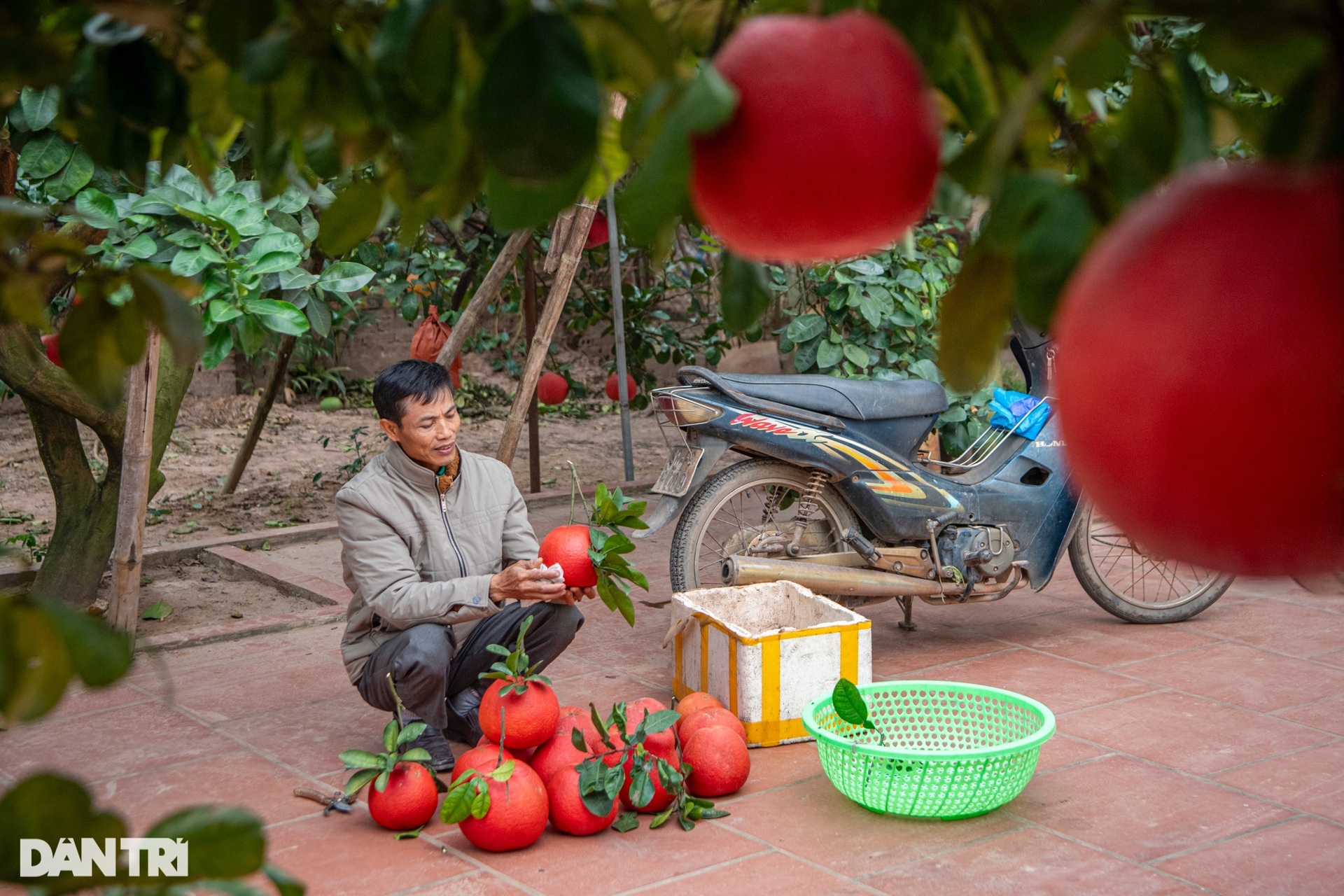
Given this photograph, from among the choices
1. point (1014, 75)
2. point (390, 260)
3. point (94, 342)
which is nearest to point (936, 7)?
point (1014, 75)

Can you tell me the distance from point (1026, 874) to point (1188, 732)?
1.06 metres

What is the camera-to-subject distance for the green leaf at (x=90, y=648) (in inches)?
20.9

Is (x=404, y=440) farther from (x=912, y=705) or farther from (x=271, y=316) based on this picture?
(x=912, y=705)

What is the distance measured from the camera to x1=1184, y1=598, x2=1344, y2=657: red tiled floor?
14.0 ft

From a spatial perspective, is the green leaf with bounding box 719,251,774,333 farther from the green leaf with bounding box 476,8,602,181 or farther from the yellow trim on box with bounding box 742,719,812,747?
the yellow trim on box with bounding box 742,719,812,747

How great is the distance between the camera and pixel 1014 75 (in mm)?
579

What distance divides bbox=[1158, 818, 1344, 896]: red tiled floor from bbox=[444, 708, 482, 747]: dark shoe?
5.90ft

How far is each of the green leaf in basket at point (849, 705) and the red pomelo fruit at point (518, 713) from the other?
660 mm

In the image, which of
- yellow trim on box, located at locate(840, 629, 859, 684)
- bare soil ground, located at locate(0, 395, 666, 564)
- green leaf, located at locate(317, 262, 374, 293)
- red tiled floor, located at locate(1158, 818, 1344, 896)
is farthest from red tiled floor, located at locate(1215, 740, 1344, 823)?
bare soil ground, located at locate(0, 395, 666, 564)

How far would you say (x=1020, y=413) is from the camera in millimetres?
4465

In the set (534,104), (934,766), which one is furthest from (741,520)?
(534,104)

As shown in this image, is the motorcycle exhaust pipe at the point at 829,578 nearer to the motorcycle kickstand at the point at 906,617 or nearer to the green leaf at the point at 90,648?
the motorcycle kickstand at the point at 906,617

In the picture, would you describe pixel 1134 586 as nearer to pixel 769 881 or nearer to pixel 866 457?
pixel 866 457

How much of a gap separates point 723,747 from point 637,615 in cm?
183
